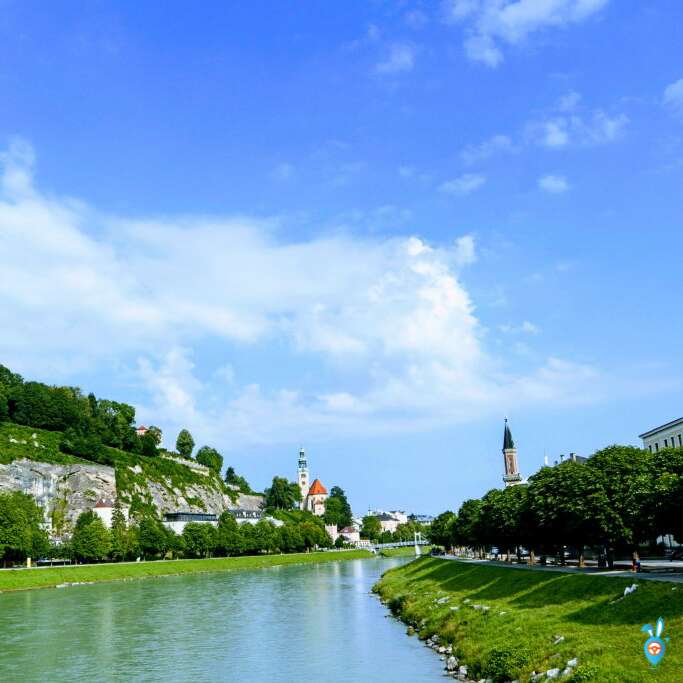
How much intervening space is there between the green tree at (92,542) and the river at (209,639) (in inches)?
1564

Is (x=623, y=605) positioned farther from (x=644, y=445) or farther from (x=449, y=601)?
(x=644, y=445)

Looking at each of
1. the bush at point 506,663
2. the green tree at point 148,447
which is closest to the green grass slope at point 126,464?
the green tree at point 148,447

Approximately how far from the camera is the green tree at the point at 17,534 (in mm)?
99000

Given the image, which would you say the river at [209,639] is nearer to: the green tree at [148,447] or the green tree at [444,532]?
the green tree at [444,532]

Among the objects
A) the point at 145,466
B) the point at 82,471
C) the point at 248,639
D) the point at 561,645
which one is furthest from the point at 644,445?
the point at 145,466

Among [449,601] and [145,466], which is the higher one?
[145,466]

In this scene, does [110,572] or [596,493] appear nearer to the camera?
[596,493]

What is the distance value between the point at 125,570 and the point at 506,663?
94088mm

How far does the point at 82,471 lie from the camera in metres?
145

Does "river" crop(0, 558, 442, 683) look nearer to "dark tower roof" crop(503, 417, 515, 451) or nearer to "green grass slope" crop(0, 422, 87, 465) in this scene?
"green grass slope" crop(0, 422, 87, 465)

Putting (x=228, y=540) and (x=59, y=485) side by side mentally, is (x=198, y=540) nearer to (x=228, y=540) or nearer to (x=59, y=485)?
(x=228, y=540)

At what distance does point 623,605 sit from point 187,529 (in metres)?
126

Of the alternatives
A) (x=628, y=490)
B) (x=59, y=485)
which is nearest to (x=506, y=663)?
(x=628, y=490)

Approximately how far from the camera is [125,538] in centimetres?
12650
